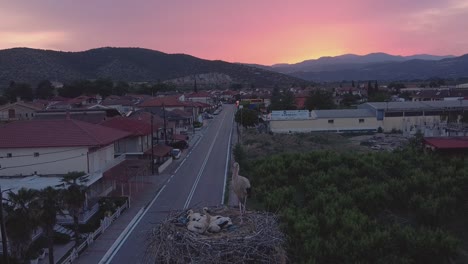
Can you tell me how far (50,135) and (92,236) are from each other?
9.88 metres

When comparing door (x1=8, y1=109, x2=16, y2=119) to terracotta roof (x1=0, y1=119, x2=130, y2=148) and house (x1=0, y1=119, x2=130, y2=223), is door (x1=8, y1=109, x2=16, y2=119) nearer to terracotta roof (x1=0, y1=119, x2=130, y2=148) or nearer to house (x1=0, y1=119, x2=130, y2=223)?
terracotta roof (x1=0, y1=119, x2=130, y2=148)

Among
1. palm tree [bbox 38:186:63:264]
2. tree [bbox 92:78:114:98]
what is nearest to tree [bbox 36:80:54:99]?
tree [bbox 92:78:114:98]

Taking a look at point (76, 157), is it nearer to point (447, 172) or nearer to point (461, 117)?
point (447, 172)

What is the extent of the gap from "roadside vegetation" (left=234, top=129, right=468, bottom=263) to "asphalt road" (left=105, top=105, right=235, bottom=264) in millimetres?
4378

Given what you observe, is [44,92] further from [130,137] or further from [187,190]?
[187,190]

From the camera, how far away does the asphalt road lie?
2158 cm

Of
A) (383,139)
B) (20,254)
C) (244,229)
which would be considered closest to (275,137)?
(383,139)

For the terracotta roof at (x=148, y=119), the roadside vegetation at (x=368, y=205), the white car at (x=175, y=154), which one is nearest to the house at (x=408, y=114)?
the terracotta roof at (x=148, y=119)

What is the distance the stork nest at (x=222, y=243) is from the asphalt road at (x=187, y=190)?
6.99 feet

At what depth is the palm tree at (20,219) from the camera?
1780 centimetres

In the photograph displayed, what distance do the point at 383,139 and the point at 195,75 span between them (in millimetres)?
144126

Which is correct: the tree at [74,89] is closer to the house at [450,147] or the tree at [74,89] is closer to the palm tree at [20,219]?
the house at [450,147]

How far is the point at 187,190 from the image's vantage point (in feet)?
109

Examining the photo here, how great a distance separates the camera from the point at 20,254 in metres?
18.5
